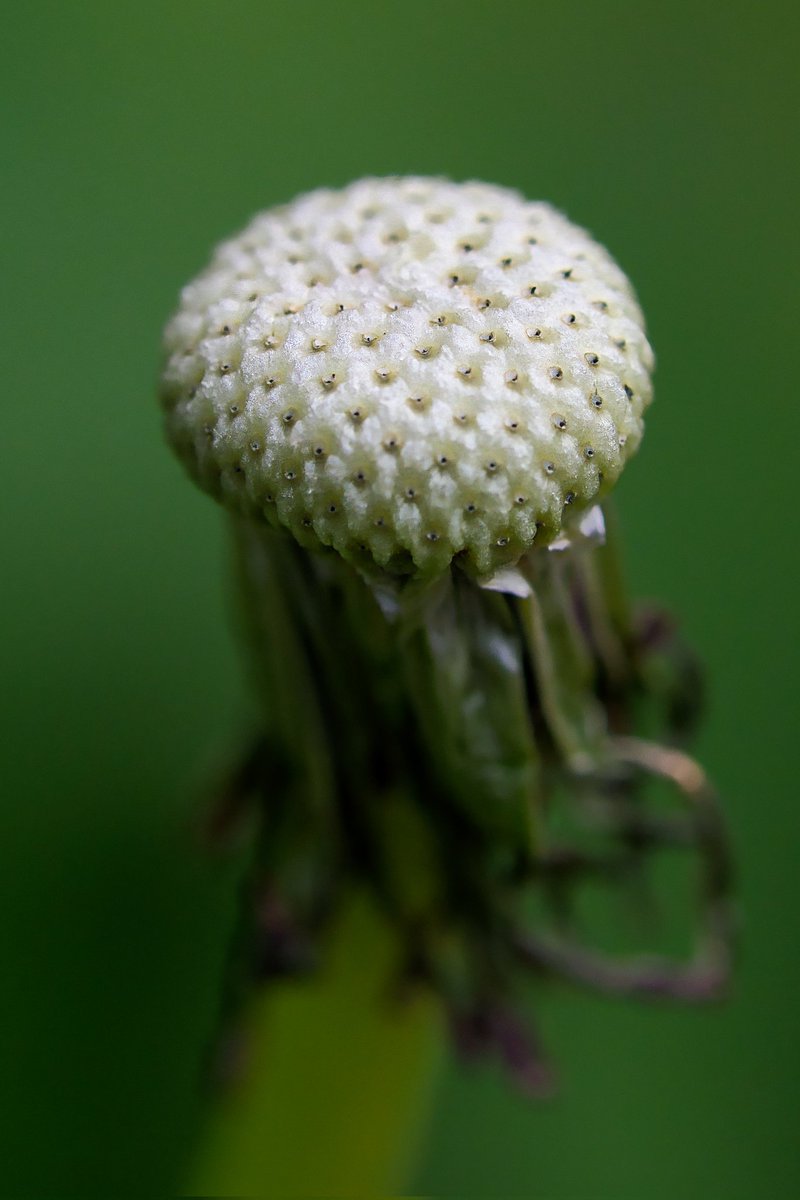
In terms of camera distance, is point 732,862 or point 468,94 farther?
point 468,94

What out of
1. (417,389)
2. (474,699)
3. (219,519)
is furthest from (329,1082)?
(417,389)

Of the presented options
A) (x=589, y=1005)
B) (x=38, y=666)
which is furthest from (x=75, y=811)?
(x=589, y=1005)

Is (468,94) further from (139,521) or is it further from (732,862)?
(732,862)

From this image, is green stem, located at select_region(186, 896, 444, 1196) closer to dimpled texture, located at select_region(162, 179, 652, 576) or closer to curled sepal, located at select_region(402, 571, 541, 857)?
curled sepal, located at select_region(402, 571, 541, 857)

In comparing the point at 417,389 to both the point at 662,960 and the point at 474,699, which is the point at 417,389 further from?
the point at 662,960

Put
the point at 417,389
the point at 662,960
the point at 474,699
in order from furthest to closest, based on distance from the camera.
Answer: the point at 662,960 < the point at 474,699 < the point at 417,389

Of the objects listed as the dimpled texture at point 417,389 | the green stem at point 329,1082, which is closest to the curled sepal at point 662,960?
the green stem at point 329,1082

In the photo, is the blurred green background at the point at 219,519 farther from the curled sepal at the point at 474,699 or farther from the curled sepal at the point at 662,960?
the curled sepal at the point at 474,699
